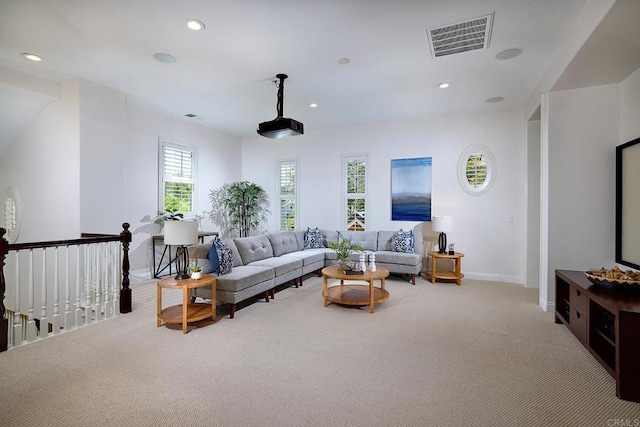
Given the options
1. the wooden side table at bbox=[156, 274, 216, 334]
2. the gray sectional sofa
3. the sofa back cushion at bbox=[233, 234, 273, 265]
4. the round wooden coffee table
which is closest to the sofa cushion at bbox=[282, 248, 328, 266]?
the gray sectional sofa

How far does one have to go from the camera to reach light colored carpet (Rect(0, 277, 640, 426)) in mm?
2049

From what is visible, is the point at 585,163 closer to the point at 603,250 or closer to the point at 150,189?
the point at 603,250

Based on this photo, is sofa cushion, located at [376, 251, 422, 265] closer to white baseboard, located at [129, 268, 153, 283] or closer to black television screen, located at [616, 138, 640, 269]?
black television screen, located at [616, 138, 640, 269]

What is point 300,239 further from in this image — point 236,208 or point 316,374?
point 316,374

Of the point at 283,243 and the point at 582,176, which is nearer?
the point at 582,176

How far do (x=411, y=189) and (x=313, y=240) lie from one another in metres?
2.24

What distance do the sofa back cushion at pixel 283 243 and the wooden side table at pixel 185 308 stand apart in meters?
1.91

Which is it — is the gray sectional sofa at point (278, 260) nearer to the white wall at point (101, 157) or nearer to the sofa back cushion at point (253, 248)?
the sofa back cushion at point (253, 248)

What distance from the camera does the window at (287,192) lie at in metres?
7.73

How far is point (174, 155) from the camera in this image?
6.52 metres

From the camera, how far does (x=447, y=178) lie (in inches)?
244

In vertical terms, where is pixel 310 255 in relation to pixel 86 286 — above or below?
above

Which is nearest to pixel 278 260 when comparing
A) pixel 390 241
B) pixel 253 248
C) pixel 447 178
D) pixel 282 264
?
pixel 282 264

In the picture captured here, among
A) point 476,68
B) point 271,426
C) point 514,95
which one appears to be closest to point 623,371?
point 271,426
